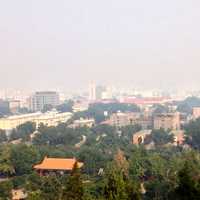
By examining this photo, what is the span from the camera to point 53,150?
20047 mm

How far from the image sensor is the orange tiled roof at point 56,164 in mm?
17141

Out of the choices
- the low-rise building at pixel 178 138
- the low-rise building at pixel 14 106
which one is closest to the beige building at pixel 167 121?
the low-rise building at pixel 178 138

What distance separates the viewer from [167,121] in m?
31.2

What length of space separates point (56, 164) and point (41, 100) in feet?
104

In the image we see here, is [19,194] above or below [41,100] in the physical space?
below

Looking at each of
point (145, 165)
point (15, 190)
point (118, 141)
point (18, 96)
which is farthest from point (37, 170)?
point (18, 96)

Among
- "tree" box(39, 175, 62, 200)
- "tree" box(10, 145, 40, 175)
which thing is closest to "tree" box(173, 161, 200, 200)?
"tree" box(39, 175, 62, 200)

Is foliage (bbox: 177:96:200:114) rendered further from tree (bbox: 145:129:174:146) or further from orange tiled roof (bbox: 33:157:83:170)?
orange tiled roof (bbox: 33:157:83:170)

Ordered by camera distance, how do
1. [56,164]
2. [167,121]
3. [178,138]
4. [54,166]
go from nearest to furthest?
1. [54,166]
2. [56,164]
3. [178,138]
4. [167,121]

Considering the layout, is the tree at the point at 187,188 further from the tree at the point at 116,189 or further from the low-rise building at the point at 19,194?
the low-rise building at the point at 19,194

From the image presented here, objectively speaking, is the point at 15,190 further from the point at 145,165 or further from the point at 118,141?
the point at 118,141

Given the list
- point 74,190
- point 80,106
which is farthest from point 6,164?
point 80,106

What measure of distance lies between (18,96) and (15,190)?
46.1 meters

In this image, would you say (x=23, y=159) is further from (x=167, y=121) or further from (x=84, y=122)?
(x=84, y=122)
